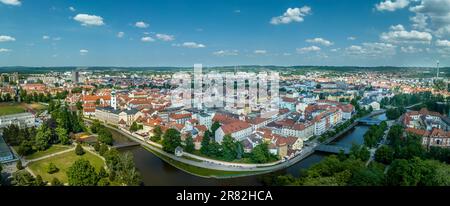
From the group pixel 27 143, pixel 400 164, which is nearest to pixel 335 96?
pixel 400 164

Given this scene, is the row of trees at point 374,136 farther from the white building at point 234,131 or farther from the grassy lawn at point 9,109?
the grassy lawn at point 9,109

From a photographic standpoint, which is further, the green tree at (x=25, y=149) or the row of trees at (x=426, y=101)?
the row of trees at (x=426, y=101)

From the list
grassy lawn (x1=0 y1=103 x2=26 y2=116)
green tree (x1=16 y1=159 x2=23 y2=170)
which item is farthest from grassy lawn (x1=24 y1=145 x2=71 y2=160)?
grassy lawn (x1=0 y1=103 x2=26 y2=116)

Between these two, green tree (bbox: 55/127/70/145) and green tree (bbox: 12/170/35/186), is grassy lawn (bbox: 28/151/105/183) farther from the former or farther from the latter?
green tree (bbox: 55/127/70/145)

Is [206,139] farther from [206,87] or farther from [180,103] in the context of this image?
[206,87]

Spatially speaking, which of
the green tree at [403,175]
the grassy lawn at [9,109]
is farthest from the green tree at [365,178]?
the grassy lawn at [9,109]

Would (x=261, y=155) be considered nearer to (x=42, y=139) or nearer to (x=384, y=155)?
(x=384, y=155)
